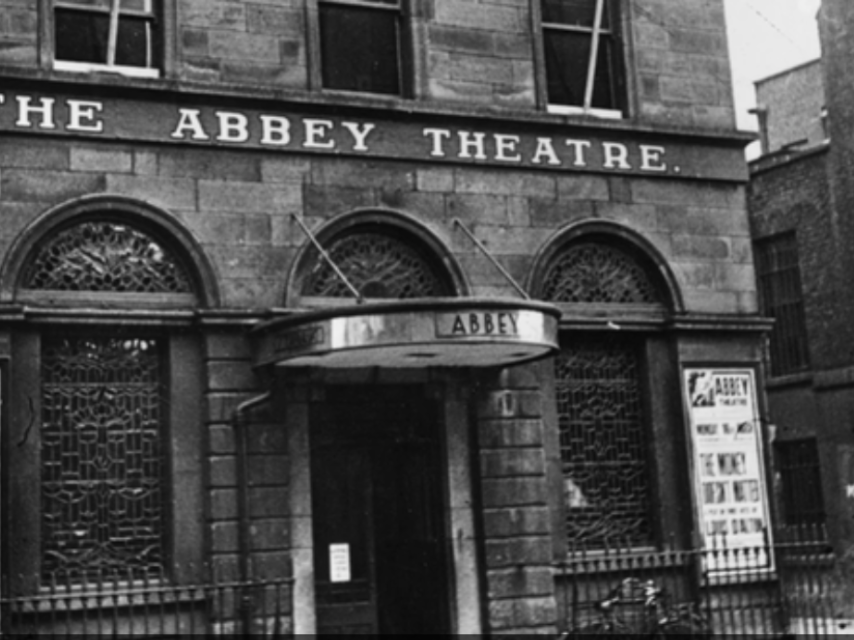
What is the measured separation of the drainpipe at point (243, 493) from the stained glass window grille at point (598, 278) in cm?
379

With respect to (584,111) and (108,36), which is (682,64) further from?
(108,36)

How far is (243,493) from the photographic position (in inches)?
502

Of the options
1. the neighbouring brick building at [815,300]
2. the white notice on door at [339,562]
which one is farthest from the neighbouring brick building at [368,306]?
the neighbouring brick building at [815,300]

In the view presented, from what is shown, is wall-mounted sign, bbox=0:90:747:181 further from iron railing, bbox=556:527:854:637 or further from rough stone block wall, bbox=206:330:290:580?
iron railing, bbox=556:527:854:637

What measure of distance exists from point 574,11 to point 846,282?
407 inches

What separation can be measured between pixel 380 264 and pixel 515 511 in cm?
295

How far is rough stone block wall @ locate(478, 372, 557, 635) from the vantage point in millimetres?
13695

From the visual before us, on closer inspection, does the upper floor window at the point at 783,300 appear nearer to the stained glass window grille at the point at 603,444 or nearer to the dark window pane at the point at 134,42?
the stained glass window grille at the point at 603,444

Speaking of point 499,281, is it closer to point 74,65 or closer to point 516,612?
point 516,612

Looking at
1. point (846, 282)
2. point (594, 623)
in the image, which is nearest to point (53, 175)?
point (594, 623)

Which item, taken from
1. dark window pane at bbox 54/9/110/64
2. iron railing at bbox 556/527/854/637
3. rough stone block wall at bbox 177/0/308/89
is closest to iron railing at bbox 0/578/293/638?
iron railing at bbox 556/527/854/637

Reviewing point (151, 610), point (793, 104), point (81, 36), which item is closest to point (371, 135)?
point (81, 36)

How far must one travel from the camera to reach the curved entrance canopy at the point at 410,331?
1191 centimetres

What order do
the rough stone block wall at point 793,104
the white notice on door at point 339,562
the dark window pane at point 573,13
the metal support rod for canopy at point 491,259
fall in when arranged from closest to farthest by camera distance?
the white notice on door at point 339,562 → the metal support rod for canopy at point 491,259 → the dark window pane at point 573,13 → the rough stone block wall at point 793,104
